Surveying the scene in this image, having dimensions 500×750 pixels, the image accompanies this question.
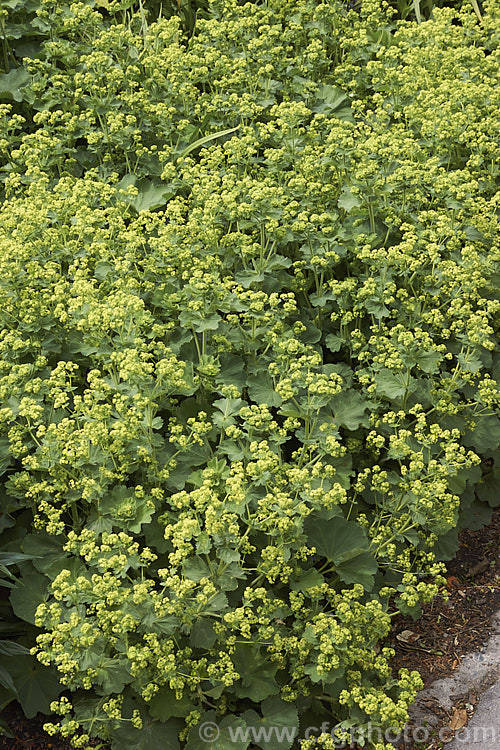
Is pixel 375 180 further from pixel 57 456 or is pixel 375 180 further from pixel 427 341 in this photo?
pixel 57 456

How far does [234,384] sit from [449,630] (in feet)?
4.52

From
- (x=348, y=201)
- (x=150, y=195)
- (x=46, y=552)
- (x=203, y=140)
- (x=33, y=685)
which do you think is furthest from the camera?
(x=203, y=140)

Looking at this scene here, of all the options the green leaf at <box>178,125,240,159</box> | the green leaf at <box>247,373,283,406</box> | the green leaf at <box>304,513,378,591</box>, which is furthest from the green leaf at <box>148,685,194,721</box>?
the green leaf at <box>178,125,240,159</box>

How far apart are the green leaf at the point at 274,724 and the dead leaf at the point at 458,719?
61cm

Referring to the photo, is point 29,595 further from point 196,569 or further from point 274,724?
point 274,724

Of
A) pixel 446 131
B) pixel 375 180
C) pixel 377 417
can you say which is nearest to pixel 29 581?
pixel 377 417

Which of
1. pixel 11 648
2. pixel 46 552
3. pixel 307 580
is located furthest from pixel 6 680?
pixel 307 580

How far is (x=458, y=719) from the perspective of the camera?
3.14 metres

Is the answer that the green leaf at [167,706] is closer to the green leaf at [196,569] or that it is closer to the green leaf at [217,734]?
the green leaf at [217,734]

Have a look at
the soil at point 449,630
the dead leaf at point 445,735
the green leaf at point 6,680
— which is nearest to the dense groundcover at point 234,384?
the green leaf at point 6,680

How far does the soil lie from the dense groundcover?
0.12m

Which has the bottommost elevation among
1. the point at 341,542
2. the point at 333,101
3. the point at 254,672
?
the point at 254,672

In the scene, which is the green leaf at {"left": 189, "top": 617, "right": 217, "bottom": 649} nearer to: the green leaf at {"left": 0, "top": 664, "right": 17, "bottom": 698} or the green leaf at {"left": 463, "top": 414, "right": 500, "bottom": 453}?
the green leaf at {"left": 0, "top": 664, "right": 17, "bottom": 698}

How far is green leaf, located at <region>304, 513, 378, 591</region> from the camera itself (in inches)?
128
